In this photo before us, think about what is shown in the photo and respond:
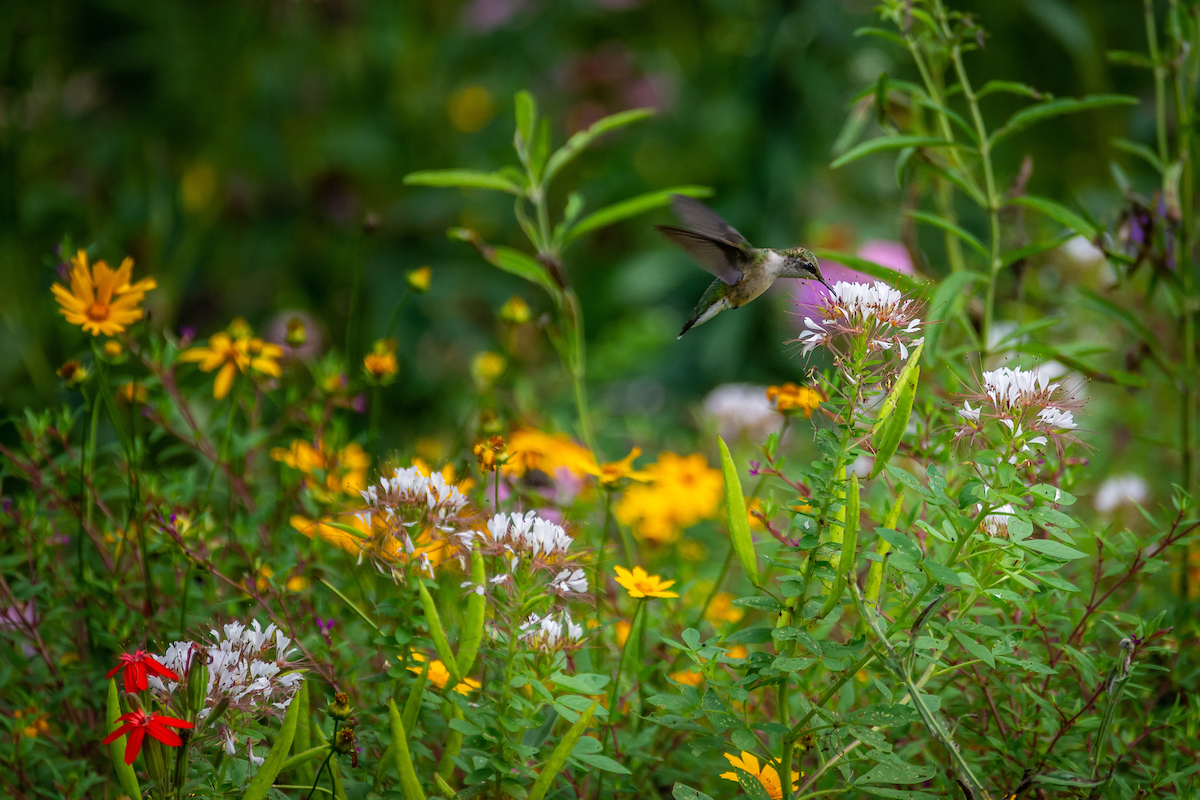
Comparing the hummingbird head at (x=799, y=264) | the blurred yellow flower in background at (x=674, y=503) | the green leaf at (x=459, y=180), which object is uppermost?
the green leaf at (x=459, y=180)

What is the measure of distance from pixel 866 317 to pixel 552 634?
0.30 meters

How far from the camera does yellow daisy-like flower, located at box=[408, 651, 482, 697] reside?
650mm

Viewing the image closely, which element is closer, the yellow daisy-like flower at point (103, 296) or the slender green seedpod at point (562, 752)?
the slender green seedpod at point (562, 752)

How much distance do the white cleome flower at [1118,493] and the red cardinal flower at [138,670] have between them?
45.8 inches

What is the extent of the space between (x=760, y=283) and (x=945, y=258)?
121cm

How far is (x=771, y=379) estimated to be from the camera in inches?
83.0

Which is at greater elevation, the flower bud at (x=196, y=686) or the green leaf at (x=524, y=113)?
the green leaf at (x=524, y=113)

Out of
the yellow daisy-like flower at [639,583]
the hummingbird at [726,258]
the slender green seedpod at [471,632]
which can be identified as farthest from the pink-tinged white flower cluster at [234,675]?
the hummingbird at [726,258]

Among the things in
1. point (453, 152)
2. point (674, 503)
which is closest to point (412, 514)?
point (674, 503)

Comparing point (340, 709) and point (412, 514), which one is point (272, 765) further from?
point (412, 514)

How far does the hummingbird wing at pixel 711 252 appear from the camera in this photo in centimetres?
83

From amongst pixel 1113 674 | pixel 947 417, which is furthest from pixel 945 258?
pixel 1113 674

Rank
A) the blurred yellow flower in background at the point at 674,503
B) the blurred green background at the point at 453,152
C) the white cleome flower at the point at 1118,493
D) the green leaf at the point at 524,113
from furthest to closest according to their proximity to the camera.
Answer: the blurred green background at the point at 453,152
the white cleome flower at the point at 1118,493
the blurred yellow flower in background at the point at 674,503
the green leaf at the point at 524,113

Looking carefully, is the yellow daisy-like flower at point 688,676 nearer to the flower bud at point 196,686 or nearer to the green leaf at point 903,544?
the green leaf at point 903,544
